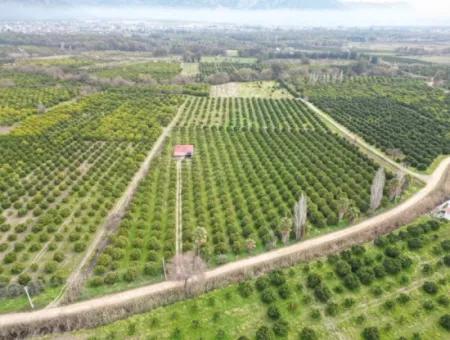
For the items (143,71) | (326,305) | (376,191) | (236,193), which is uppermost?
(376,191)

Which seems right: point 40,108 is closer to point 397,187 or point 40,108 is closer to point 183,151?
point 183,151

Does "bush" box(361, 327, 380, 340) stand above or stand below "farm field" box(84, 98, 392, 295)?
below

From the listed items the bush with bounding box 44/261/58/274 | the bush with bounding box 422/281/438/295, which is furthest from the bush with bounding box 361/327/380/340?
the bush with bounding box 44/261/58/274

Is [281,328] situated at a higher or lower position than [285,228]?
lower

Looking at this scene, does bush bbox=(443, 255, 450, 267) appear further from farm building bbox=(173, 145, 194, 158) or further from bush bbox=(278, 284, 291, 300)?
farm building bbox=(173, 145, 194, 158)

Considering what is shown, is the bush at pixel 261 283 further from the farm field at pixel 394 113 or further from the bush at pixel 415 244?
the farm field at pixel 394 113

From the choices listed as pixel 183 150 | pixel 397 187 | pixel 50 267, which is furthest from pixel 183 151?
pixel 397 187

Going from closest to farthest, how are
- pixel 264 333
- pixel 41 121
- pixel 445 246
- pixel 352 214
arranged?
pixel 264 333, pixel 445 246, pixel 352 214, pixel 41 121

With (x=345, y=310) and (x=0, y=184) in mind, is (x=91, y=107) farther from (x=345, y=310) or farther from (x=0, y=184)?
(x=345, y=310)
